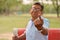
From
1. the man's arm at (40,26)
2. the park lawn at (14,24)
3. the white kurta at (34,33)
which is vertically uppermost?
the man's arm at (40,26)

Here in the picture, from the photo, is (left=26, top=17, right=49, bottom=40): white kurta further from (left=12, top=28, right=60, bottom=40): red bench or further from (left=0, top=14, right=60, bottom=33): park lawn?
(left=0, top=14, right=60, bottom=33): park lawn

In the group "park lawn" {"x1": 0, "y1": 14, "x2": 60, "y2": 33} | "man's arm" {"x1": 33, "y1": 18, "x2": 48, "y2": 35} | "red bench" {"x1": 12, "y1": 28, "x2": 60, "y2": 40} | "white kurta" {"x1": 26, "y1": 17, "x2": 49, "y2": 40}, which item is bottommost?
"park lawn" {"x1": 0, "y1": 14, "x2": 60, "y2": 33}

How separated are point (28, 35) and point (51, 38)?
0.93 metres

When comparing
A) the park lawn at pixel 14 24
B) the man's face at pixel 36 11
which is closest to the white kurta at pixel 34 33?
the man's face at pixel 36 11

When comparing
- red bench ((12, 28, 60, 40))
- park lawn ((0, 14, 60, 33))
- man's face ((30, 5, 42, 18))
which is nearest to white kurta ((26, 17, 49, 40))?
man's face ((30, 5, 42, 18))

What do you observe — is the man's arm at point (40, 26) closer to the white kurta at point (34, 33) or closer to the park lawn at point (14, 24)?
the white kurta at point (34, 33)

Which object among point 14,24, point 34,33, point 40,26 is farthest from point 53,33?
point 14,24

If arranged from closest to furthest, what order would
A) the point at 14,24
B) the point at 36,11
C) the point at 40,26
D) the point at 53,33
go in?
the point at 40,26 < the point at 36,11 < the point at 53,33 < the point at 14,24

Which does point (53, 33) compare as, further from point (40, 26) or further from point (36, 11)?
point (40, 26)

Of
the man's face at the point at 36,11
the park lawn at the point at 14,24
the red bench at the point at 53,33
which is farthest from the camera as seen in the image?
the park lawn at the point at 14,24

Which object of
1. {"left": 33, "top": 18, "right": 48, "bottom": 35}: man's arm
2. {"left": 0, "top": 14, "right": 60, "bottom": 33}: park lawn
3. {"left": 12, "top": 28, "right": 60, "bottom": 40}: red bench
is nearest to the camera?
{"left": 33, "top": 18, "right": 48, "bottom": 35}: man's arm

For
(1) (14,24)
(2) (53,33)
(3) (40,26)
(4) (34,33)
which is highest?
(3) (40,26)

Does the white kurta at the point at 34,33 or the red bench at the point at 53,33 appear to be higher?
the white kurta at the point at 34,33

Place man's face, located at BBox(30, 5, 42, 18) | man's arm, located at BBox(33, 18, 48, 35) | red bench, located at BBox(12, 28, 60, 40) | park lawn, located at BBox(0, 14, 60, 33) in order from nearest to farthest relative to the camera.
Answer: man's arm, located at BBox(33, 18, 48, 35) → man's face, located at BBox(30, 5, 42, 18) → red bench, located at BBox(12, 28, 60, 40) → park lawn, located at BBox(0, 14, 60, 33)
